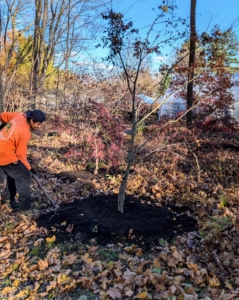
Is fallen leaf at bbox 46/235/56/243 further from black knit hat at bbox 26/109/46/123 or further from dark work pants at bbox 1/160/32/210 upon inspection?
Answer: black knit hat at bbox 26/109/46/123

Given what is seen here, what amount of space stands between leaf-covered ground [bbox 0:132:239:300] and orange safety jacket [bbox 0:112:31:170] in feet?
3.35

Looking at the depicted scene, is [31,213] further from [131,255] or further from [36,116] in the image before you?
[131,255]

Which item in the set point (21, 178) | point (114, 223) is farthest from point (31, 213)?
point (114, 223)

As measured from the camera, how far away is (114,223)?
4.41 meters

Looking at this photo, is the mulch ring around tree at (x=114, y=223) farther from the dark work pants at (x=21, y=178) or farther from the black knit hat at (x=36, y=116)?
the black knit hat at (x=36, y=116)

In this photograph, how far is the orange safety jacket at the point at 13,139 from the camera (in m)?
4.52

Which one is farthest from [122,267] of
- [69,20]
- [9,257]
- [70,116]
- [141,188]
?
[69,20]

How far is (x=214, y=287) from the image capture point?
9.80ft

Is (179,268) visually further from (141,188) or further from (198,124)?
(198,124)

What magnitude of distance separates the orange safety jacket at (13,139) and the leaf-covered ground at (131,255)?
102cm

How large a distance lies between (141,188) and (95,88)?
649cm

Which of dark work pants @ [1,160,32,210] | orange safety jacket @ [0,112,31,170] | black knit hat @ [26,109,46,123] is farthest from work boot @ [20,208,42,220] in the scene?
black knit hat @ [26,109,46,123]

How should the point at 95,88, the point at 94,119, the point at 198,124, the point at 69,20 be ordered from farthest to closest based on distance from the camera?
1. the point at 69,20
2. the point at 95,88
3. the point at 198,124
4. the point at 94,119

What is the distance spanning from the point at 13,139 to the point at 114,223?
2021mm
